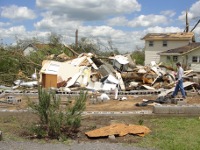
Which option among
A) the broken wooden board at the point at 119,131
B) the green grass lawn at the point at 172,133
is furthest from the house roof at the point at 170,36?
the broken wooden board at the point at 119,131

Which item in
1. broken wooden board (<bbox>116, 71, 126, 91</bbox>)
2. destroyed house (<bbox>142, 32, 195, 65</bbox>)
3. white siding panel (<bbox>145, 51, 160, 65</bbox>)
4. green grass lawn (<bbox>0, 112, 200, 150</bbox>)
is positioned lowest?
green grass lawn (<bbox>0, 112, 200, 150</bbox>)

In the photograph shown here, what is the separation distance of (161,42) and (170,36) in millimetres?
1435

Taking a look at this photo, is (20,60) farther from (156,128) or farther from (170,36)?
(170,36)

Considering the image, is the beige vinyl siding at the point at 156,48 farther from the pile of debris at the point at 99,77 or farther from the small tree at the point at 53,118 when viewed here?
the small tree at the point at 53,118

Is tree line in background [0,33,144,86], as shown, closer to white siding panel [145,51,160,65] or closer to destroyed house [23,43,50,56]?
destroyed house [23,43,50,56]

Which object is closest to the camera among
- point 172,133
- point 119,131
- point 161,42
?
point 119,131

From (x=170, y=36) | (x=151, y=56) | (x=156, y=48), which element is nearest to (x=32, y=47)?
(x=151, y=56)

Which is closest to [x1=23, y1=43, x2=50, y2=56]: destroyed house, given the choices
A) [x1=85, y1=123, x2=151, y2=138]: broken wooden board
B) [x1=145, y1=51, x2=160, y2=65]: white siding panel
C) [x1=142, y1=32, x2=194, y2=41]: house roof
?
[x1=85, y1=123, x2=151, y2=138]: broken wooden board

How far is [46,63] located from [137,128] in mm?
10877

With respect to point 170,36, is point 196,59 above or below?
below

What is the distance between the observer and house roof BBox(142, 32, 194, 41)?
44.0 metres

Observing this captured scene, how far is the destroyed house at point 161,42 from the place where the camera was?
145 ft

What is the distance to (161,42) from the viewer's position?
45.5 meters

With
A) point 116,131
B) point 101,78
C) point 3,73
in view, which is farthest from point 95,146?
point 3,73
